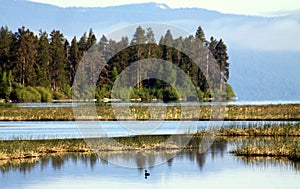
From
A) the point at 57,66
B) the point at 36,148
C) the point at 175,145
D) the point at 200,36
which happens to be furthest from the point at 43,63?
the point at 36,148

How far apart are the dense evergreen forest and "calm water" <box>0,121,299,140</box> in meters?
46.0

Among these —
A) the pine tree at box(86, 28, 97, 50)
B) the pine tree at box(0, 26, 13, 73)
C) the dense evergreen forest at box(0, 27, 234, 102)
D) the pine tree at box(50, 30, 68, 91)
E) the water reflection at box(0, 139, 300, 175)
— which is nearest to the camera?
the water reflection at box(0, 139, 300, 175)

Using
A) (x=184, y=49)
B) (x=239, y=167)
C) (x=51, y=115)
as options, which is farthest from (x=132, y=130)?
(x=184, y=49)

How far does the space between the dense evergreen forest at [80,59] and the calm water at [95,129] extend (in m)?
46.0

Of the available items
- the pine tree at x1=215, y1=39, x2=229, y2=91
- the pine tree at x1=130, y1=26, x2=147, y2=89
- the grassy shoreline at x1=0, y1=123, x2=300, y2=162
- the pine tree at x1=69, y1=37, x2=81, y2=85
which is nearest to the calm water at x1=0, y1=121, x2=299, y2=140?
the grassy shoreline at x1=0, y1=123, x2=300, y2=162

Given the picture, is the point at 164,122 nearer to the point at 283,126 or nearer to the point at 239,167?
the point at 283,126

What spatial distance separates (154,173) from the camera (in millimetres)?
31453

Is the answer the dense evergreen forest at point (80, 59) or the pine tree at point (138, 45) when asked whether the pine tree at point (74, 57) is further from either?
the pine tree at point (138, 45)

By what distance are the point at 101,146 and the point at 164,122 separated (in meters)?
21.1

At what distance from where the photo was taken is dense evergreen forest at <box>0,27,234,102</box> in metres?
112

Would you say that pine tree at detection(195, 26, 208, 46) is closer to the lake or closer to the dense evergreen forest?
the dense evergreen forest

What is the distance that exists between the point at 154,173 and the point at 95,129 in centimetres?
1766

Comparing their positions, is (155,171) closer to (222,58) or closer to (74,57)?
(74,57)

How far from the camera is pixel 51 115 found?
201ft
